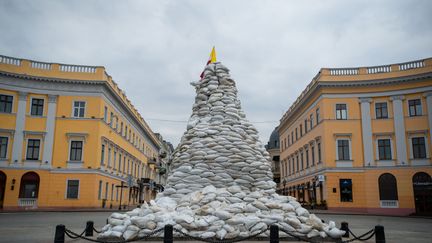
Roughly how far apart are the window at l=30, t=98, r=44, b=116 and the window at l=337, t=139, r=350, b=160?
25313 mm

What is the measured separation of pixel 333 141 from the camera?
3391 centimetres

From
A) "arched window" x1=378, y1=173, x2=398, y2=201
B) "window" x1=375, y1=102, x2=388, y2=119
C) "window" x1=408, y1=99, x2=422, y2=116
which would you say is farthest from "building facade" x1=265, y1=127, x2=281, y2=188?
"window" x1=408, y1=99, x2=422, y2=116

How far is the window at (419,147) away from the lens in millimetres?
31634

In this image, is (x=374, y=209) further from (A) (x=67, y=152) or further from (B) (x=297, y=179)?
Result: (A) (x=67, y=152)

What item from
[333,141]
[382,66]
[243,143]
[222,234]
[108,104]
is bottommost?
[222,234]

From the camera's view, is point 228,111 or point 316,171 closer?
point 228,111

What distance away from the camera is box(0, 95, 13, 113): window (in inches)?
1262

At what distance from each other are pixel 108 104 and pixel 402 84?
2583cm

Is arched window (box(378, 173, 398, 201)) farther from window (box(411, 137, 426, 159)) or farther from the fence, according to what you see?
the fence

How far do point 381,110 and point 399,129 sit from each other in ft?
7.09

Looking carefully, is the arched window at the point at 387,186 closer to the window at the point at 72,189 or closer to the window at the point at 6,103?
the window at the point at 72,189

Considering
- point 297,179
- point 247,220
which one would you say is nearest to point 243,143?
point 247,220

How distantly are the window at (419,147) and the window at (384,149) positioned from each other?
1852 mm

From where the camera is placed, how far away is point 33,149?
107 ft
